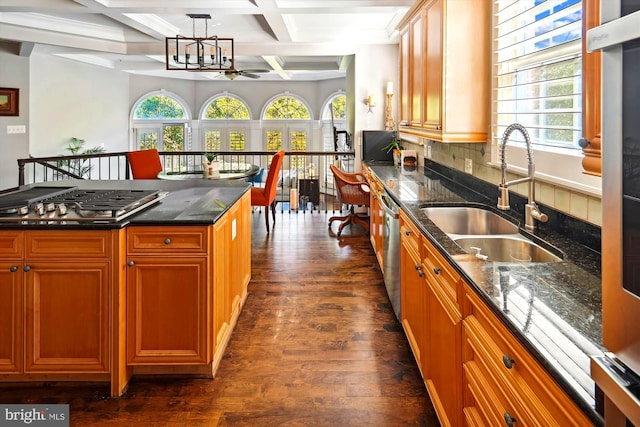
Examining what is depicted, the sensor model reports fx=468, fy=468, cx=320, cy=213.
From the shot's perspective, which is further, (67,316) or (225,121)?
(225,121)

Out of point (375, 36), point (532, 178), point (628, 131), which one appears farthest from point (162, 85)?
point (628, 131)

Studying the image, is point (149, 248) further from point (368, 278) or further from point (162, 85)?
point (162, 85)

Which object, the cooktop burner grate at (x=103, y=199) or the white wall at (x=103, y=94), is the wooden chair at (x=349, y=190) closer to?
the white wall at (x=103, y=94)

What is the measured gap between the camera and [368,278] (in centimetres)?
423

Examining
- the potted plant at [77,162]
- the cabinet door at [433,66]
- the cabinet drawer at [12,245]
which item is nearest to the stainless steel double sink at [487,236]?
the cabinet door at [433,66]

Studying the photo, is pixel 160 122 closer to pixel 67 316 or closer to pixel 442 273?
pixel 67 316

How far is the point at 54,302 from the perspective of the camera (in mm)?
2264

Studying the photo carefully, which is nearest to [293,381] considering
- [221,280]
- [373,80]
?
[221,280]

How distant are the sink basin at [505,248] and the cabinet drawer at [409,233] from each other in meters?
0.25

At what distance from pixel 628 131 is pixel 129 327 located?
90.2 inches

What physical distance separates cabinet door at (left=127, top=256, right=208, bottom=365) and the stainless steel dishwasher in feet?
4.26

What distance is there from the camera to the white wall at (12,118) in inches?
295

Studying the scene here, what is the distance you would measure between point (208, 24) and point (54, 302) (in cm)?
544

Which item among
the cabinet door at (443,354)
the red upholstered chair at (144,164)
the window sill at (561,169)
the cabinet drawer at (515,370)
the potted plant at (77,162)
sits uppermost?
the potted plant at (77,162)
